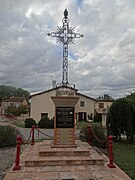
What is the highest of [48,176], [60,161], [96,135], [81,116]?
[81,116]

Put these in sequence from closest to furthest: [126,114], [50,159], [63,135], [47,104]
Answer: [50,159] → [63,135] → [126,114] → [47,104]

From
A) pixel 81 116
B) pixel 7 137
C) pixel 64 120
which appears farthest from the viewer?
pixel 81 116

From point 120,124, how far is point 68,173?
1036 cm

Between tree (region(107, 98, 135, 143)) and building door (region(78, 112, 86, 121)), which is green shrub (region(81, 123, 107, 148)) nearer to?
tree (region(107, 98, 135, 143))

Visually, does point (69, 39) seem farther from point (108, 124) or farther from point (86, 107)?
point (86, 107)

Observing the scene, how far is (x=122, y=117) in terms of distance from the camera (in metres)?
17.3

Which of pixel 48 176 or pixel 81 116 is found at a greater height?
pixel 81 116

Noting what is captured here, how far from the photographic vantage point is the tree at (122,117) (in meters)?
17.0

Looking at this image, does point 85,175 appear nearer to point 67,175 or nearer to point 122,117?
point 67,175

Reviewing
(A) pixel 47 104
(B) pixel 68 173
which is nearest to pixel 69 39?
(B) pixel 68 173

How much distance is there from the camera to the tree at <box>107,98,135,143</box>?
1704 centimetres

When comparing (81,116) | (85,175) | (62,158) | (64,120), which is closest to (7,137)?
(64,120)

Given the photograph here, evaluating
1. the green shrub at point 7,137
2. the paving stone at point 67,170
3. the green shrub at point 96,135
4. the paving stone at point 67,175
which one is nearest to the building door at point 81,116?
the green shrub at point 96,135

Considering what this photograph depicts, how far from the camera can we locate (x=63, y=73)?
43.0 ft
